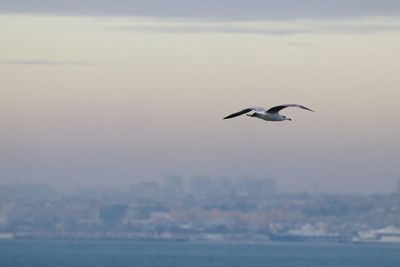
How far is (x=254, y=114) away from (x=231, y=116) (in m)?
1.05

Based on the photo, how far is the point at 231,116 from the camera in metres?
48.1

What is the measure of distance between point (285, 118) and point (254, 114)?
3.04ft

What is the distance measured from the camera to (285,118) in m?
48.6

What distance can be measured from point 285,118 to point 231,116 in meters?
1.61

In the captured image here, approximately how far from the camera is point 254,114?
4888 cm
